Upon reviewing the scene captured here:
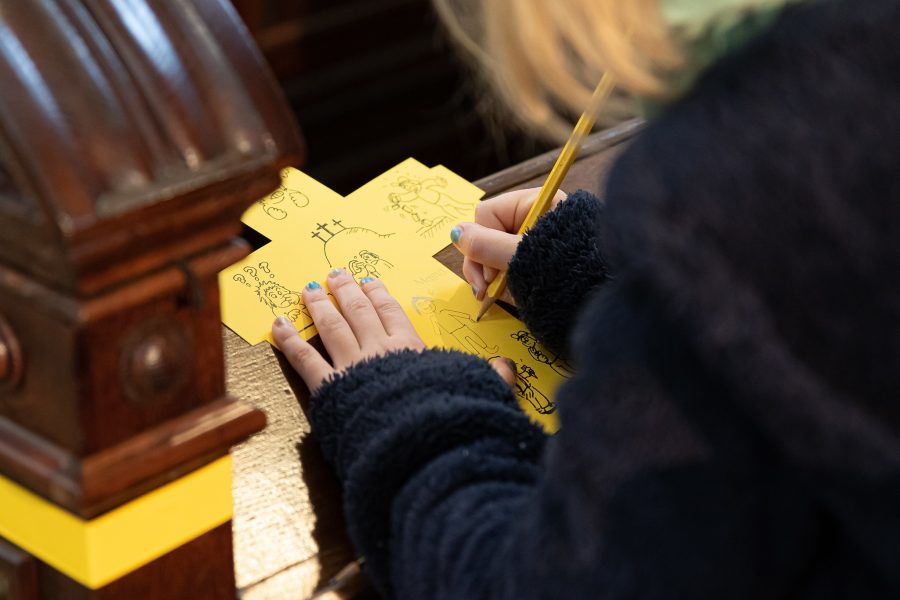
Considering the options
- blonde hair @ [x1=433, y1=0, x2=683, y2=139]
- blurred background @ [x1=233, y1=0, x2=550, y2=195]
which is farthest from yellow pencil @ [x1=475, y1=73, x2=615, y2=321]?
blurred background @ [x1=233, y1=0, x2=550, y2=195]

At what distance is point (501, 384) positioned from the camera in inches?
32.9

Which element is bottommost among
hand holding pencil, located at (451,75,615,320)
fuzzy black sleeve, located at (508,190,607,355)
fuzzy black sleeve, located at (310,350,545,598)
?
fuzzy black sleeve, located at (310,350,545,598)

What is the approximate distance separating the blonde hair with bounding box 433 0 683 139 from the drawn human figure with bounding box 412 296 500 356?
36cm

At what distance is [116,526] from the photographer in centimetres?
64

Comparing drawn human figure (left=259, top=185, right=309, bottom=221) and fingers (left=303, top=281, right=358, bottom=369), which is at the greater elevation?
drawn human figure (left=259, top=185, right=309, bottom=221)

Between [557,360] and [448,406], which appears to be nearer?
[448,406]

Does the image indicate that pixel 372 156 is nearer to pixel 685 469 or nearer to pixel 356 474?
pixel 356 474

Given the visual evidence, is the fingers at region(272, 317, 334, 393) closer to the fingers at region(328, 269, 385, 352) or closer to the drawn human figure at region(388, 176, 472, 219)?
the fingers at region(328, 269, 385, 352)

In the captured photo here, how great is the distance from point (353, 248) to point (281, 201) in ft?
0.34

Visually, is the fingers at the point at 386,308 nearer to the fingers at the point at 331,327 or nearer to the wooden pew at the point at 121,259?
the fingers at the point at 331,327

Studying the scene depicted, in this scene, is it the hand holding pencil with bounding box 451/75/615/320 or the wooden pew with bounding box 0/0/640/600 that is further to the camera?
the hand holding pencil with bounding box 451/75/615/320

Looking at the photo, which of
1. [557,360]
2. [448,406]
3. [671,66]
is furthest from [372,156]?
[671,66]

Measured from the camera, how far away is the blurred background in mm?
2820

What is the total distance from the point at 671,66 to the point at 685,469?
7.8 inches
